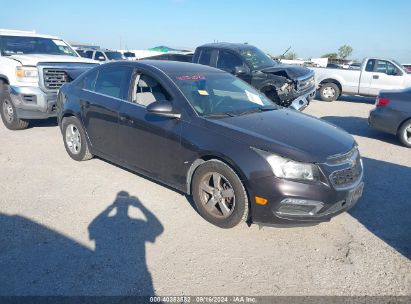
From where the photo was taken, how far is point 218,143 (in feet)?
11.8

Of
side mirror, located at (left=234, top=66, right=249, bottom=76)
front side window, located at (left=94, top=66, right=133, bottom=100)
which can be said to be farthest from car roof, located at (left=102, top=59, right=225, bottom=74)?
side mirror, located at (left=234, top=66, right=249, bottom=76)

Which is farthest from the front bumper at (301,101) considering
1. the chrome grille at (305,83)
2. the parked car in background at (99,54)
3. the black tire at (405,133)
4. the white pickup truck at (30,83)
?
the parked car in background at (99,54)

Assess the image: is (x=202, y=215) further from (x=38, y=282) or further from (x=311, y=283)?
(x=38, y=282)

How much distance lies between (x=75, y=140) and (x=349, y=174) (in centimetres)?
417

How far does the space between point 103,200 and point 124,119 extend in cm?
108

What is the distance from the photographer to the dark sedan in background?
3.31m

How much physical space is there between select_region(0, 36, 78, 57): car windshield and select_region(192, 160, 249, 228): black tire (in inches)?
255

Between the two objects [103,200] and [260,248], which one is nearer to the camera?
[260,248]

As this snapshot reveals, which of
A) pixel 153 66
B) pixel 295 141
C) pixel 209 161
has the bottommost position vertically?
pixel 209 161

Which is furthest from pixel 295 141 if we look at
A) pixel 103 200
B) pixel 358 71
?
pixel 358 71

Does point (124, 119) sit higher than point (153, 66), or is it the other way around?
point (153, 66)

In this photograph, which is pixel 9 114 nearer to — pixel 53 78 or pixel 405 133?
pixel 53 78

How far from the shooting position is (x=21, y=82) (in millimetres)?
→ 7098

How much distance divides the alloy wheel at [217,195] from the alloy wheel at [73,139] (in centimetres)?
269
